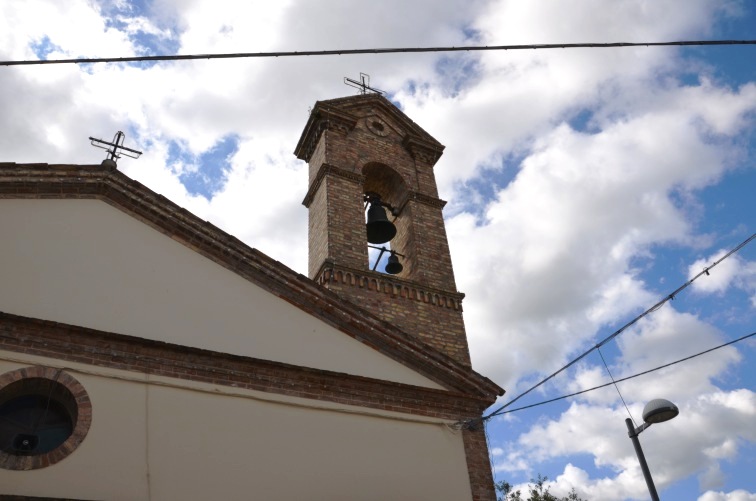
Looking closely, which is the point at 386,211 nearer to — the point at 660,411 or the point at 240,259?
the point at 240,259

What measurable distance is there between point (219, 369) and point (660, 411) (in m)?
5.21

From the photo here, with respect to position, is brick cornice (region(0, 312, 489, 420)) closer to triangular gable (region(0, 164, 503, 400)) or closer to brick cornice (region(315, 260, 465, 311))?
triangular gable (region(0, 164, 503, 400))

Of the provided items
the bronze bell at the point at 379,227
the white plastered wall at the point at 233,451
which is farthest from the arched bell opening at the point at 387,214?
the white plastered wall at the point at 233,451

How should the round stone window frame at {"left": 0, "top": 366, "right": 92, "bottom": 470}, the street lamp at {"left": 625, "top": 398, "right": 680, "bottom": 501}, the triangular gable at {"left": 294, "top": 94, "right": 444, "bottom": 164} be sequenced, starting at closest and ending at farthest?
the round stone window frame at {"left": 0, "top": 366, "right": 92, "bottom": 470}
the street lamp at {"left": 625, "top": 398, "right": 680, "bottom": 501}
the triangular gable at {"left": 294, "top": 94, "right": 444, "bottom": 164}

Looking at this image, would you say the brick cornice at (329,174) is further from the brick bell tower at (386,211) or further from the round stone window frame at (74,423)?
the round stone window frame at (74,423)

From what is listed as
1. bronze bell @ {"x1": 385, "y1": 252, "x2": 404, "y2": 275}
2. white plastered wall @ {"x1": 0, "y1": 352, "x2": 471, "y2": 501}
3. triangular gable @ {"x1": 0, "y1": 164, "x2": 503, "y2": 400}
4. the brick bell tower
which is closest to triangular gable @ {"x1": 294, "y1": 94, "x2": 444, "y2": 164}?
the brick bell tower

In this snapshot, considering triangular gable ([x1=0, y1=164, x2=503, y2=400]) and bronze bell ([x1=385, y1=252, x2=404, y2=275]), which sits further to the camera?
bronze bell ([x1=385, y1=252, x2=404, y2=275])

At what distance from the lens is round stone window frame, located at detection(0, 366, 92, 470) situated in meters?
6.12

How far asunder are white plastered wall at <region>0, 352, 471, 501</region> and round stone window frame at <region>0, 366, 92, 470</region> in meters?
0.06

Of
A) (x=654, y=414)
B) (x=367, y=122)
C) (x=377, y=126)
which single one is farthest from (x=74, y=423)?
(x=377, y=126)

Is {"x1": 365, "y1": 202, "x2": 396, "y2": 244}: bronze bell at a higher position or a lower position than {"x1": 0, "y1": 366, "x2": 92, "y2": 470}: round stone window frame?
higher

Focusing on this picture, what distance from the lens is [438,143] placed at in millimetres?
14719

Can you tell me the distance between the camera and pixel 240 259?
8.59m

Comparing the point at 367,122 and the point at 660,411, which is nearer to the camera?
the point at 660,411
